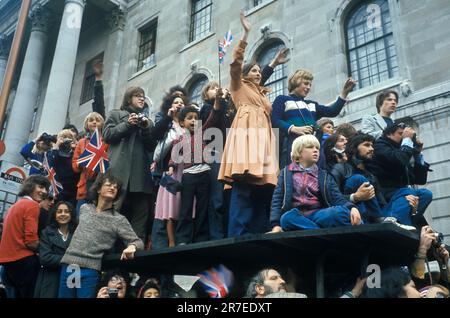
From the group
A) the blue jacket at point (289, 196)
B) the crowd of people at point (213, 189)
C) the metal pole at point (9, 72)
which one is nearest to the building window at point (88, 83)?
the metal pole at point (9, 72)

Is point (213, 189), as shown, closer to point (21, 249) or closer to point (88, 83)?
point (21, 249)

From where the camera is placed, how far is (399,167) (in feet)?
17.2

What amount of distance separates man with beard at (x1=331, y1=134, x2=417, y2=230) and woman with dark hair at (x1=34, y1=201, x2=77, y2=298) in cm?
323

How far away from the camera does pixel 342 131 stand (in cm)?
608

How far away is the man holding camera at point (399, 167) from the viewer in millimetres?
5164

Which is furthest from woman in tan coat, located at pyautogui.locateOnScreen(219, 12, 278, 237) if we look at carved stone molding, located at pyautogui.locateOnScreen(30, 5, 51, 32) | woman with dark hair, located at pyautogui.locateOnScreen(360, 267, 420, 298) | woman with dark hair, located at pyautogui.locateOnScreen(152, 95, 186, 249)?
carved stone molding, located at pyautogui.locateOnScreen(30, 5, 51, 32)

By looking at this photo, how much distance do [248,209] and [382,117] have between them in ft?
9.85

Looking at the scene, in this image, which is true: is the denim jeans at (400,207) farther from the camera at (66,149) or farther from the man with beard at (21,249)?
the camera at (66,149)

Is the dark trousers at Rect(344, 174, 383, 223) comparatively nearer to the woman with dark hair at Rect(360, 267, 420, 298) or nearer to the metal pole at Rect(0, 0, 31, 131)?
the woman with dark hair at Rect(360, 267, 420, 298)

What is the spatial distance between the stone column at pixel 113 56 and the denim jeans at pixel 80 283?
1846cm
